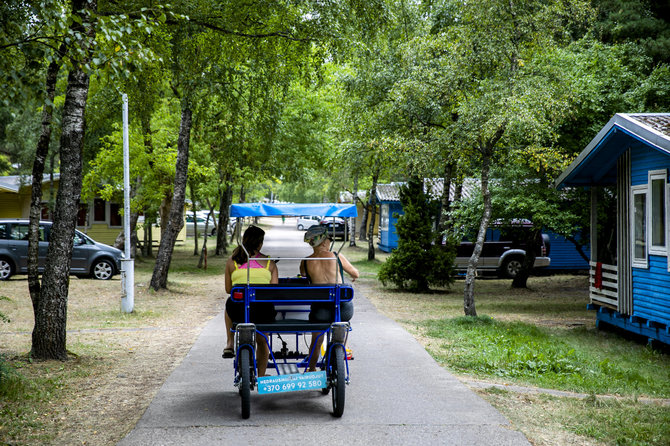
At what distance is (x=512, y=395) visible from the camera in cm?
741

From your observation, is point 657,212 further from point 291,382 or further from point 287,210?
point 291,382

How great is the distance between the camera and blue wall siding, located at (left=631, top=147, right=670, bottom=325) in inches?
440

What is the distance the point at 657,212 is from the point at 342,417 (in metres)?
7.95

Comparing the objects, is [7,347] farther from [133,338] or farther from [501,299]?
[501,299]

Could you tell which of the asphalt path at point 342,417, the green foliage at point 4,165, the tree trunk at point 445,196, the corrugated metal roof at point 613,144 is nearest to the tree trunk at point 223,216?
the tree trunk at point 445,196

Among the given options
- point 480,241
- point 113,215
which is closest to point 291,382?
point 480,241

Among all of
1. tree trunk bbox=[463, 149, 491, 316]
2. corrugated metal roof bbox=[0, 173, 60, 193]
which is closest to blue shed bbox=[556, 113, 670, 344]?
tree trunk bbox=[463, 149, 491, 316]

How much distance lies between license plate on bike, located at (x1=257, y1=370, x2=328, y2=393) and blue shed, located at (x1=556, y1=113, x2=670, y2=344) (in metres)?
6.89

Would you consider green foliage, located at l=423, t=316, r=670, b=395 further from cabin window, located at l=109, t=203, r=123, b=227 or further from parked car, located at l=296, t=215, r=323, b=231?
cabin window, located at l=109, t=203, r=123, b=227

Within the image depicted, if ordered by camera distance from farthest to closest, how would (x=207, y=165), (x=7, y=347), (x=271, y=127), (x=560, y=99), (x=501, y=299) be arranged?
(x=207, y=165) < (x=501, y=299) < (x=271, y=127) < (x=560, y=99) < (x=7, y=347)

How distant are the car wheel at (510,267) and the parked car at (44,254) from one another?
1406 cm

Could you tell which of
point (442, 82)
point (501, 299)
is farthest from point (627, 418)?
point (501, 299)

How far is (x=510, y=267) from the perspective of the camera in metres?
25.7

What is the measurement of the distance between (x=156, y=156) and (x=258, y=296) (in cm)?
1812
